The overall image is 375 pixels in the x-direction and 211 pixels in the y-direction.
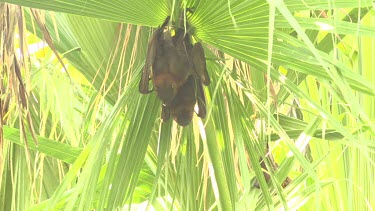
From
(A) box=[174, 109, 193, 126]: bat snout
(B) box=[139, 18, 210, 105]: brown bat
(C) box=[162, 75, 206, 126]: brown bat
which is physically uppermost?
(B) box=[139, 18, 210, 105]: brown bat

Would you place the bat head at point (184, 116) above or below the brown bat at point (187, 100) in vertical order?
below

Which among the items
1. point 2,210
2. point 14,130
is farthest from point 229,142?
point 2,210

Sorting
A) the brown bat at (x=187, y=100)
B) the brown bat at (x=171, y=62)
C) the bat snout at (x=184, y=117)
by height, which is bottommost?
the bat snout at (x=184, y=117)

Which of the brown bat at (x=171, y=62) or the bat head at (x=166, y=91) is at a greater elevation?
the brown bat at (x=171, y=62)

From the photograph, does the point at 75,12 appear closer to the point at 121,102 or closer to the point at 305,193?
the point at 121,102

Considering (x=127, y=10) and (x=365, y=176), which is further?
(x=365, y=176)

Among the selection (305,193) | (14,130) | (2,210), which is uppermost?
(14,130)
